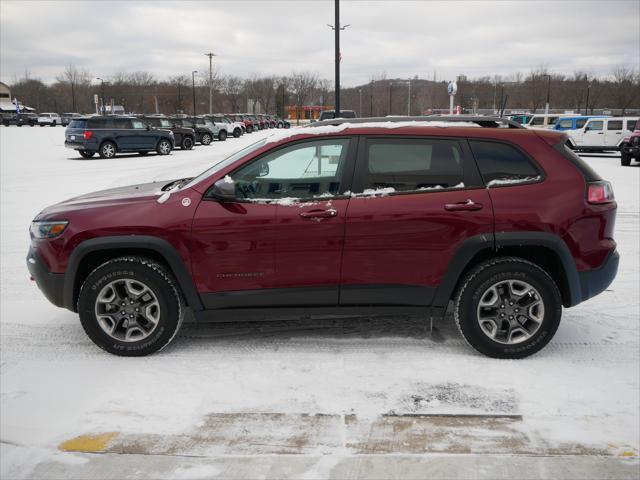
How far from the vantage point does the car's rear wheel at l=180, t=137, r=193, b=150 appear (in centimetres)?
2845

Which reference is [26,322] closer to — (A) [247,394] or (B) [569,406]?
(A) [247,394]

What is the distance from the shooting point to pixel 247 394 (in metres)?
3.71

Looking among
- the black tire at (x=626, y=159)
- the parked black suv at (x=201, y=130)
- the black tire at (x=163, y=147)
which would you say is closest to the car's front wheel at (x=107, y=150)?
the black tire at (x=163, y=147)

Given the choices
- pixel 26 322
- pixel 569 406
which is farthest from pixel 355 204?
pixel 26 322

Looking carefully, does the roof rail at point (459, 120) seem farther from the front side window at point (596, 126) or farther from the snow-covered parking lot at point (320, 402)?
the front side window at point (596, 126)

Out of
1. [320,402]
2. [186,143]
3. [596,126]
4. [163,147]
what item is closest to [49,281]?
[320,402]

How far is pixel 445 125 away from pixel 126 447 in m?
3.10

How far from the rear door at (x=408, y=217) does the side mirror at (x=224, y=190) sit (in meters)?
0.86

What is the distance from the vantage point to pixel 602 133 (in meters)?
26.1

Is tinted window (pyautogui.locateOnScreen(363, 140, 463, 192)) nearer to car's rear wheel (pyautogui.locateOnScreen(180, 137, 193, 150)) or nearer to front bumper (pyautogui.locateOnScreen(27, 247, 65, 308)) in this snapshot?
front bumper (pyautogui.locateOnScreen(27, 247, 65, 308))

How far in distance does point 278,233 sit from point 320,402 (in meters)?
1.22

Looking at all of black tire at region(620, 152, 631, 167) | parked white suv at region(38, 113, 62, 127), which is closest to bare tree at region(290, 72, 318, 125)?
parked white suv at region(38, 113, 62, 127)

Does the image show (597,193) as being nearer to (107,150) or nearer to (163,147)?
(107,150)

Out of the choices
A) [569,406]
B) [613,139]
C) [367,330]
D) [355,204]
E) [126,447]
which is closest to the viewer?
[126,447]
